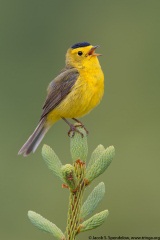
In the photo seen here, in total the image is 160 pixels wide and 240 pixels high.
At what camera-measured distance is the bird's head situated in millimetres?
6934

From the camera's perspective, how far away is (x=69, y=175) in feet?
14.1

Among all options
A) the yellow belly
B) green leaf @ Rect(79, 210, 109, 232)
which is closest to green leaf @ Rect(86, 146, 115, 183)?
green leaf @ Rect(79, 210, 109, 232)

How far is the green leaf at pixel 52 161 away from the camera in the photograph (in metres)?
4.50

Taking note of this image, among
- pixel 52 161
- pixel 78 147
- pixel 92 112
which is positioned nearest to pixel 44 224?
pixel 52 161

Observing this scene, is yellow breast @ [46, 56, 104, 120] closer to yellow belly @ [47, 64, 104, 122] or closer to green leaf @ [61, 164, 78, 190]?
yellow belly @ [47, 64, 104, 122]

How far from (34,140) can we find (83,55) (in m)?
0.89

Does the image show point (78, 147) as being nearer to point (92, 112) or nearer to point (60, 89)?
point (60, 89)

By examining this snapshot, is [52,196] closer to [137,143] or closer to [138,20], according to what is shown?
[137,143]

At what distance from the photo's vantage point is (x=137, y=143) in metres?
14.3

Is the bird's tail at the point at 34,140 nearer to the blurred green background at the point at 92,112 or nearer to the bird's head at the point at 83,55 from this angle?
the bird's head at the point at 83,55

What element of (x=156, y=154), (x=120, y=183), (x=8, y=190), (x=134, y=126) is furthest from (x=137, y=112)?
(x=8, y=190)

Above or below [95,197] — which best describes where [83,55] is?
above

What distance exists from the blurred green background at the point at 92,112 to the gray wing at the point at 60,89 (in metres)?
3.46

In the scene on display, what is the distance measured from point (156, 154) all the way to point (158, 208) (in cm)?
235
